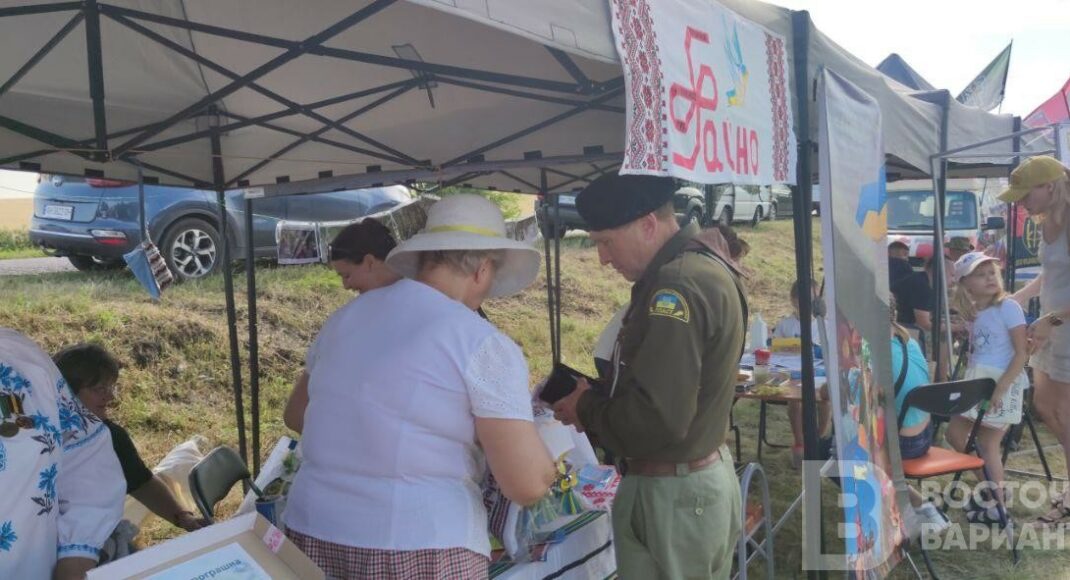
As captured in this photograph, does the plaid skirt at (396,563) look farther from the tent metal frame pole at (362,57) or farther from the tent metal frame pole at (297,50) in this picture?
the tent metal frame pole at (362,57)

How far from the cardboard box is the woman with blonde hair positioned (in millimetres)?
4035

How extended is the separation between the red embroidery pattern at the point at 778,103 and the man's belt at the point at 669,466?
1.08m

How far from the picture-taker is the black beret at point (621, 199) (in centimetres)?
189

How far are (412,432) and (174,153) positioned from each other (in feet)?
10.1

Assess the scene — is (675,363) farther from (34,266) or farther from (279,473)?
(34,266)

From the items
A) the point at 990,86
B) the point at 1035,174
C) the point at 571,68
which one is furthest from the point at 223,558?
the point at 990,86

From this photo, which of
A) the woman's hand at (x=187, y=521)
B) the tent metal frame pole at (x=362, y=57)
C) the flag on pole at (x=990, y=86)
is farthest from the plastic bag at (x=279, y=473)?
the flag on pole at (x=990, y=86)

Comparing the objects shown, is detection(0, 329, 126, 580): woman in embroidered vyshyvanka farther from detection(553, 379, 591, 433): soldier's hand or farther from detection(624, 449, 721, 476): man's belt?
detection(624, 449, 721, 476): man's belt

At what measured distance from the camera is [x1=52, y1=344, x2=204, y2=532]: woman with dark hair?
2307 millimetres

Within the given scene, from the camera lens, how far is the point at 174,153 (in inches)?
152

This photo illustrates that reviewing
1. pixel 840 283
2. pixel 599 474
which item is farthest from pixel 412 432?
pixel 840 283

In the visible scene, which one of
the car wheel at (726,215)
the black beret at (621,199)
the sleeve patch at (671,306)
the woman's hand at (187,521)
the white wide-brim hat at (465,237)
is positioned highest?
the car wheel at (726,215)

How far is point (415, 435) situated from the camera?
1.45 m

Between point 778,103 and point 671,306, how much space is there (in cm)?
115
